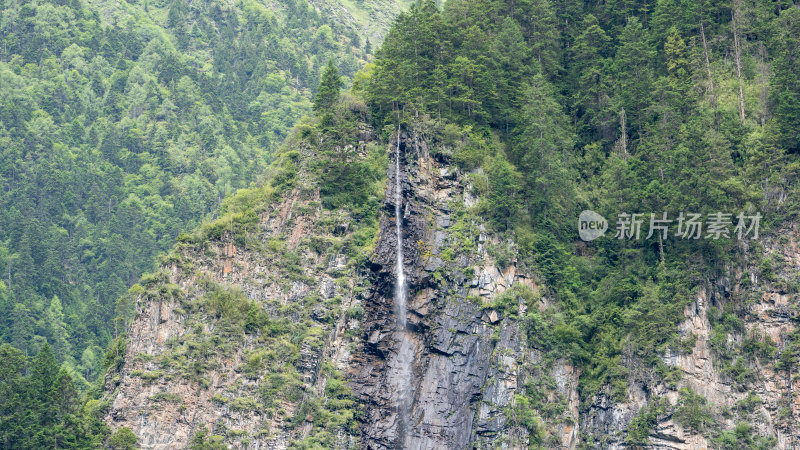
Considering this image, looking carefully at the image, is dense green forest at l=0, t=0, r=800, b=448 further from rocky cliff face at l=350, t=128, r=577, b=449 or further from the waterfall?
the waterfall

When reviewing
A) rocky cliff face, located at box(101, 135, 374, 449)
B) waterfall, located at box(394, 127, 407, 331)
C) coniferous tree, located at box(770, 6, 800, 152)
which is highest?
coniferous tree, located at box(770, 6, 800, 152)

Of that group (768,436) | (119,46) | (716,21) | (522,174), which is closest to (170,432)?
(522,174)

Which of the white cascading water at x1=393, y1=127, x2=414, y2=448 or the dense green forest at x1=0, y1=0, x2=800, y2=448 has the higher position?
the dense green forest at x1=0, y1=0, x2=800, y2=448

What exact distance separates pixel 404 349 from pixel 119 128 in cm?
6927

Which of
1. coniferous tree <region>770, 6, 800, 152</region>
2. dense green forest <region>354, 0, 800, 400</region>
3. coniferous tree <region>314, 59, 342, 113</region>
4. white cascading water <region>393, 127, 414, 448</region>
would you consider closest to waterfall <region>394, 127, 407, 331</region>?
white cascading water <region>393, 127, 414, 448</region>

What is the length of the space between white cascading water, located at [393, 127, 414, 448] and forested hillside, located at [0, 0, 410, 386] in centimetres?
3666

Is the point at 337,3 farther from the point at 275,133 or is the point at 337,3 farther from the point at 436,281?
the point at 436,281

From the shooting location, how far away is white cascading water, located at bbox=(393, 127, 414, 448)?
6419cm

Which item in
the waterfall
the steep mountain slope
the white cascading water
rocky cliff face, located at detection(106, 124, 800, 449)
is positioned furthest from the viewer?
the waterfall

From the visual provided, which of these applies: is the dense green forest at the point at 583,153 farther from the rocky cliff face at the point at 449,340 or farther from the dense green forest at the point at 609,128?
the rocky cliff face at the point at 449,340

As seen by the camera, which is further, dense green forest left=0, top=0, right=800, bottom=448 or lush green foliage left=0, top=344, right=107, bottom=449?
dense green forest left=0, top=0, right=800, bottom=448

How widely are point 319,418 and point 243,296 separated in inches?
355

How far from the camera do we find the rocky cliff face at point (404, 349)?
60.7 m

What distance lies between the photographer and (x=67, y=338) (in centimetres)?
9525
